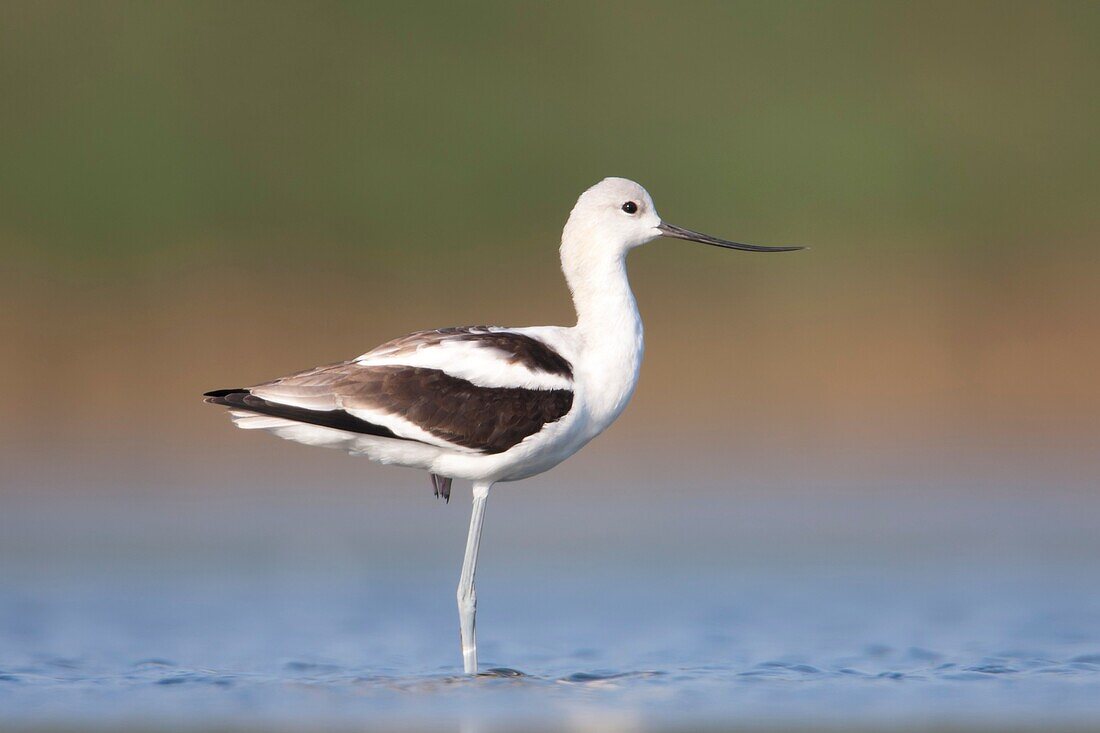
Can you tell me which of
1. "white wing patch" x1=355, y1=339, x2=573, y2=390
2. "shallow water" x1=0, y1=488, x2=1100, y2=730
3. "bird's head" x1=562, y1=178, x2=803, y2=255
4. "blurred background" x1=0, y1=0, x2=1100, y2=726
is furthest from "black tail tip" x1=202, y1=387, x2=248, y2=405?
"blurred background" x1=0, y1=0, x2=1100, y2=726

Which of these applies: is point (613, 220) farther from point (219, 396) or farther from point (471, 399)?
point (219, 396)

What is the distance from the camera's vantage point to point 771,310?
1869cm

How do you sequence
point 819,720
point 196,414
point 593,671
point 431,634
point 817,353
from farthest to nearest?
point 817,353 < point 196,414 < point 431,634 < point 593,671 < point 819,720

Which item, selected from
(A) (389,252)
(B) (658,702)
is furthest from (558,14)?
(B) (658,702)

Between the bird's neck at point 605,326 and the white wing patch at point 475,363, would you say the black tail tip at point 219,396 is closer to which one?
the white wing patch at point 475,363

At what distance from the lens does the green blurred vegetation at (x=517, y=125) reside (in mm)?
19969

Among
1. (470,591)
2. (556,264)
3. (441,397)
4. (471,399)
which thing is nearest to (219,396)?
(441,397)

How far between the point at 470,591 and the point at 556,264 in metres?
10.2

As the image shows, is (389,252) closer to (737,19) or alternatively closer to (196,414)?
(196,414)

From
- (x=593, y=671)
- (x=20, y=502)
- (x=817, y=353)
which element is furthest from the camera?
(x=817, y=353)

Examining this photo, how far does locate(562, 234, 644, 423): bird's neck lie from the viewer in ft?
29.8

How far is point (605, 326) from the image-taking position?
9.22m

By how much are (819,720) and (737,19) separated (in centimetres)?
1686

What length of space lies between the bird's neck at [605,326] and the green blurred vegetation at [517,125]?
10.2 meters
